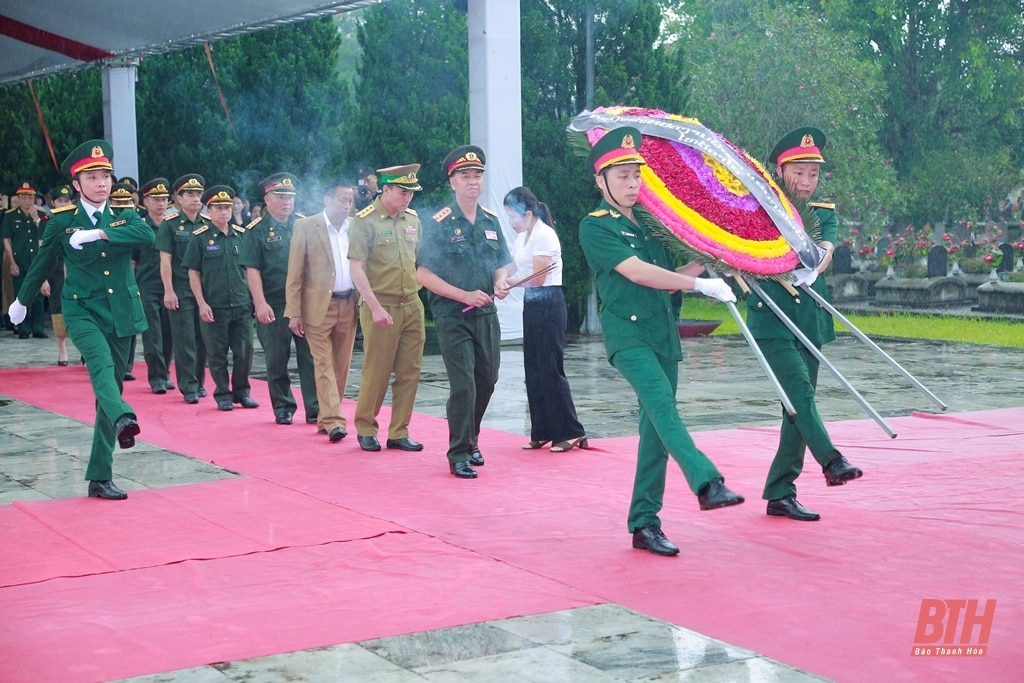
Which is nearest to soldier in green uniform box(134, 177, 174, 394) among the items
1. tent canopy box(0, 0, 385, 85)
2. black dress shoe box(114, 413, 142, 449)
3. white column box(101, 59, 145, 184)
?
tent canopy box(0, 0, 385, 85)

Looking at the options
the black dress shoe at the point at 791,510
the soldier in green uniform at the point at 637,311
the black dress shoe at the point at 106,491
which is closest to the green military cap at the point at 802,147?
the soldier in green uniform at the point at 637,311

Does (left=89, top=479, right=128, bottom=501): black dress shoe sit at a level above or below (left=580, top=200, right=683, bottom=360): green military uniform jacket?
below

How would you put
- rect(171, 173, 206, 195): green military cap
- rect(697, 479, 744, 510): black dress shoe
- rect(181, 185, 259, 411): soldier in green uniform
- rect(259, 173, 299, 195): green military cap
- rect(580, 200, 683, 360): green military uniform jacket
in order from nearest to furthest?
rect(697, 479, 744, 510): black dress shoe < rect(580, 200, 683, 360): green military uniform jacket < rect(259, 173, 299, 195): green military cap < rect(181, 185, 259, 411): soldier in green uniform < rect(171, 173, 206, 195): green military cap

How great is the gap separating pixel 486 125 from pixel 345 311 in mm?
5319

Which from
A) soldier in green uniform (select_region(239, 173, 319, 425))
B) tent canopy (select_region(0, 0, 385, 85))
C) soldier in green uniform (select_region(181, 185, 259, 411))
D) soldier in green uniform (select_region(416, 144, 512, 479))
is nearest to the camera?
soldier in green uniform (select_region(416, 144, 512, 479))

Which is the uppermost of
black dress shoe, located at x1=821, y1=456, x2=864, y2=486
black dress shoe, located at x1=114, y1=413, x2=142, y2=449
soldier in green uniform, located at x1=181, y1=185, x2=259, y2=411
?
soldier in green uniform, located at x1=181, y1=185, x2=259, y2=411

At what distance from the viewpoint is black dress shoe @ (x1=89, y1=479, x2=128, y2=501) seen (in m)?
7.08

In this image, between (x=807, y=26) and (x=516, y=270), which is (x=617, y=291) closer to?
(x=516, y=270)

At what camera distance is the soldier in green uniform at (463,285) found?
7.73 m

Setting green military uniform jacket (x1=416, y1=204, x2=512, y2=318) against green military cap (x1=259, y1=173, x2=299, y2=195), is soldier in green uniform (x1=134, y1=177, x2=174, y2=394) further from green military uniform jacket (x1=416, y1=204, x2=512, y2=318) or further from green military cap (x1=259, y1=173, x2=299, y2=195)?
green military uniform jacket (x1=416, y1=204, x2=512, y2=318)

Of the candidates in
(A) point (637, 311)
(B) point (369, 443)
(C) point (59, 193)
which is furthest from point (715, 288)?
(C) point (59, 193)

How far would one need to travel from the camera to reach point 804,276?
623 centimetres

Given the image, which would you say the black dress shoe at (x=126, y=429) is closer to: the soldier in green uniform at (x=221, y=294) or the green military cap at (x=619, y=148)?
the green military cap at (x=619, y=148)

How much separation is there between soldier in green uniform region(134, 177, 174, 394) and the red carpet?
12.7 feet
